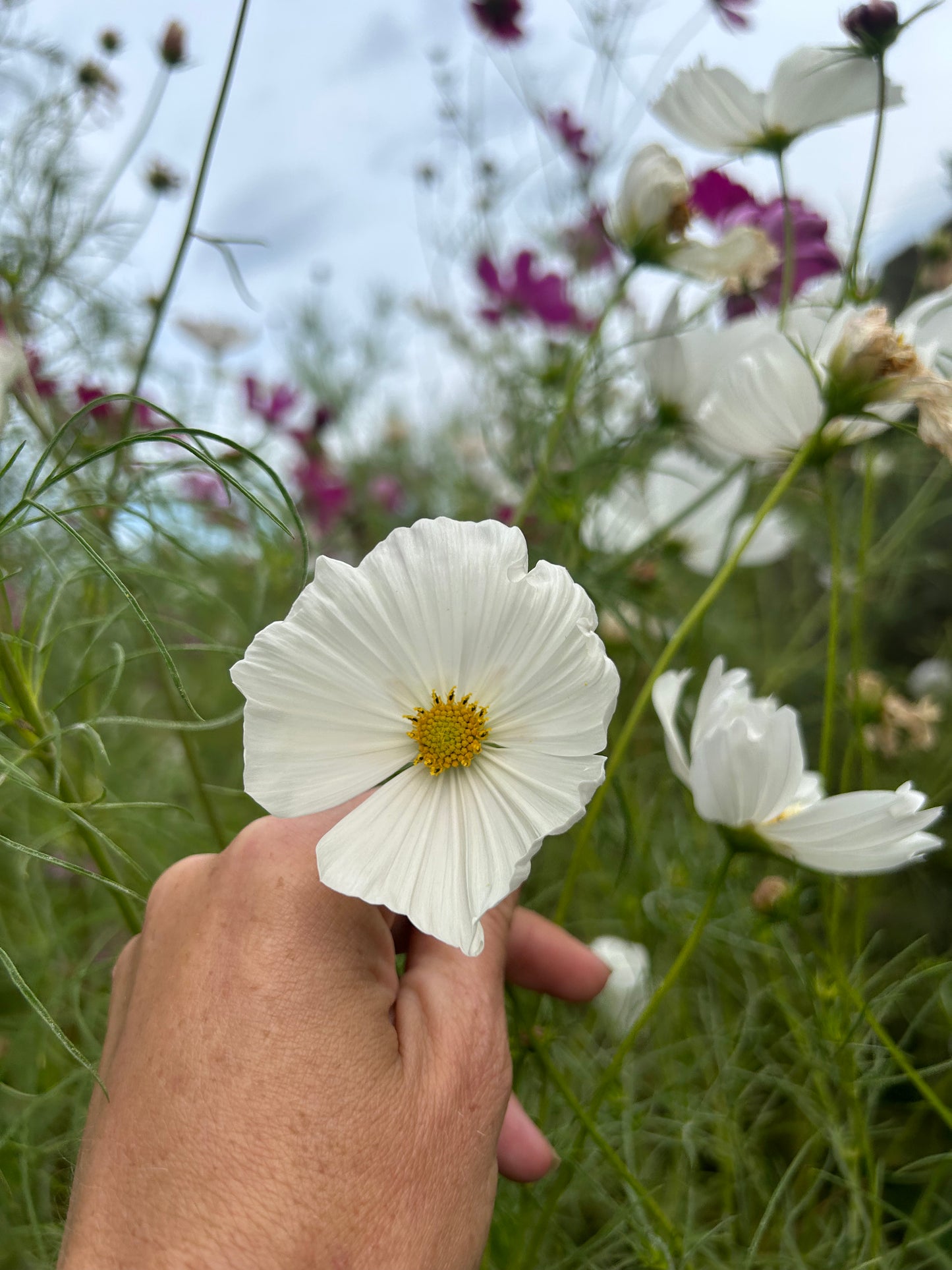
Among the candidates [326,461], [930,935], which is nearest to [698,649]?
[930,935]

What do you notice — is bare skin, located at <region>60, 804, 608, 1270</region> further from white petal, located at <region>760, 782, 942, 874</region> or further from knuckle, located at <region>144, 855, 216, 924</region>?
white petal, located at <region>760, 782, 942, 874</region>

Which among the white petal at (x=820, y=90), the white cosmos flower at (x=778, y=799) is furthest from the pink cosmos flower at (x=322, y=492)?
the white cosmos flower at (x=778, y=799)

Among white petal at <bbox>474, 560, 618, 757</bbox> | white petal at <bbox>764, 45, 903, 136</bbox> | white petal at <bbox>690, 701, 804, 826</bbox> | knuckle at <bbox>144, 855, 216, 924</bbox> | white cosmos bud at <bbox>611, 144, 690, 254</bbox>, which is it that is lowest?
knuckle at <bbox>144, 855, 216, 924</bbox>

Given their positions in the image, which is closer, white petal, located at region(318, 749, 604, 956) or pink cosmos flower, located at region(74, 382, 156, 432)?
white petal, located at region(318, 749, 604, 956)

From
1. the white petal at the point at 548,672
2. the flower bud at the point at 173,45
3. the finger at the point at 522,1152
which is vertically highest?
the flower bud at the point at 173,45

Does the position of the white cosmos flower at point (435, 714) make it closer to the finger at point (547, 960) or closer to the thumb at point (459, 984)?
the thumb at point (459, 984)

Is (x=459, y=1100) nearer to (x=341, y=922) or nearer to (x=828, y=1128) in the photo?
(x=341, y=922)

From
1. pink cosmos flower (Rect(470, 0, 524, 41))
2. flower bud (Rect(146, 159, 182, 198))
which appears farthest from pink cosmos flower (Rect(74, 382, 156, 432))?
pink cosmos flower (Rect(470, 0, 524, 41))

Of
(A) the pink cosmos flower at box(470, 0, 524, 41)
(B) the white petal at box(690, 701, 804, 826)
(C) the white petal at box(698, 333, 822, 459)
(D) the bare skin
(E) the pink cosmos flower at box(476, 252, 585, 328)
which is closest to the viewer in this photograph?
(D) the bare skin
